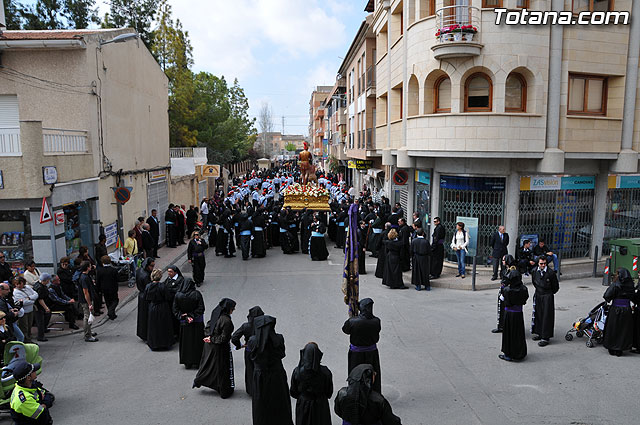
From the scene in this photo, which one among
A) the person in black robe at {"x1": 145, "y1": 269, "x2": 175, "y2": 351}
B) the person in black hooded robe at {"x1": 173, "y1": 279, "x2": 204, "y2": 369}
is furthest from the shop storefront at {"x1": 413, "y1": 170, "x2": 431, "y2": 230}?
→ the person in black hooded robe at {"x1": 173, "y1": 279, "x2": 204, "y2": 369}

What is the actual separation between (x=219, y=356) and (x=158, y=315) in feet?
8.11

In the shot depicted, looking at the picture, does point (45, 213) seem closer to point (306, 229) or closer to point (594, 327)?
point (306, 229)

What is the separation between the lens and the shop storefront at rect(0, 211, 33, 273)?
12.8 meters

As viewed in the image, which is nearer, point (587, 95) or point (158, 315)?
point (158, 315)

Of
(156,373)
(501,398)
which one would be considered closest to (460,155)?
(501,398)

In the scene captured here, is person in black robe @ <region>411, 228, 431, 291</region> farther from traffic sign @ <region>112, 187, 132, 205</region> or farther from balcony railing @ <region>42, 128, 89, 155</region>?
balcony railing @ <region>42, 128, 89, 155</region>

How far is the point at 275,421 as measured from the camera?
6484 mm

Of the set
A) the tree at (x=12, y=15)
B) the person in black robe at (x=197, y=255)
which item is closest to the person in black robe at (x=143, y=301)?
the person in black robe at (x=197, y=255)

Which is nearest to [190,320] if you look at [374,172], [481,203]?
[481,203]

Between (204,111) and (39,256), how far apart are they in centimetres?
2754

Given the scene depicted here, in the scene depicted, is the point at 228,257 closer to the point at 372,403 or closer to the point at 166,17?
the point at 372,403

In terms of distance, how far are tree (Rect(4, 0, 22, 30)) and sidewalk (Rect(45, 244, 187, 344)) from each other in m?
24.0

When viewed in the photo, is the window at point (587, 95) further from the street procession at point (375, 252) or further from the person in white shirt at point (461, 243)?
the person in white shirt at point (461, 243)

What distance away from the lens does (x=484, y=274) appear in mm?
15562
